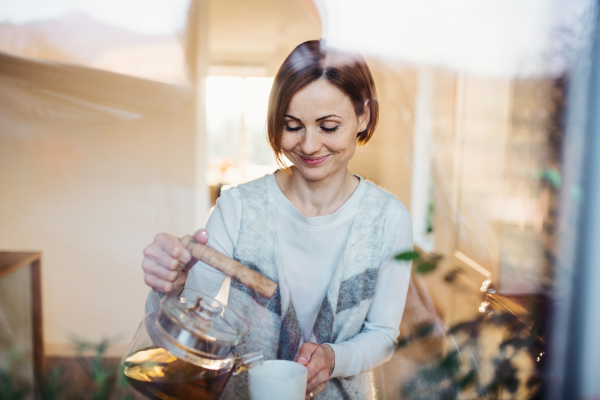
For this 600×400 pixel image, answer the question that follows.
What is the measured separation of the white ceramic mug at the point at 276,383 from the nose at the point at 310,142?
39 centimetres

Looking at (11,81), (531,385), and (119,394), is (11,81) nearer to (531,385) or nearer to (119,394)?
(119,394)

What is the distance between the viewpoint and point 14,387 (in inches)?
30.6

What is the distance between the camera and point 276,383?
1.50ft

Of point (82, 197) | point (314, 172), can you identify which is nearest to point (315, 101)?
point (314, 172)

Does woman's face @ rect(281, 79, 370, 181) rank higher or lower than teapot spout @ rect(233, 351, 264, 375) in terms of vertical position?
higher

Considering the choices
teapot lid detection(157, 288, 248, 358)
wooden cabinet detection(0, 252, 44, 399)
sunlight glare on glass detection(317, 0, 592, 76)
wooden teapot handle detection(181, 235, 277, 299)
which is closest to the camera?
teapot lid detection(157, 288, 248, 358)

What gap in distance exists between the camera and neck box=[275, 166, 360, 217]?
2.85 ft

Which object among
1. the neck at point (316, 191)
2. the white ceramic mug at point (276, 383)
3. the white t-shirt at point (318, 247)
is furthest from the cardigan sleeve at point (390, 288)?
the white ceramic mug at point (276, 383)

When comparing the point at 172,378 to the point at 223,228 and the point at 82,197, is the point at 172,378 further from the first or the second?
the point at 82,197

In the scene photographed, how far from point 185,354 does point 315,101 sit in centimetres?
47

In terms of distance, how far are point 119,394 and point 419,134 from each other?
2.32ft

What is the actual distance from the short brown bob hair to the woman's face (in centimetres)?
1

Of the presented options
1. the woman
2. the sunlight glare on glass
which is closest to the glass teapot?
the woman

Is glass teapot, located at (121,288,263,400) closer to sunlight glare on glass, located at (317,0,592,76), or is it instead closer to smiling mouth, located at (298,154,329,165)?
smiling mouth, located at (298,154,329,165)
